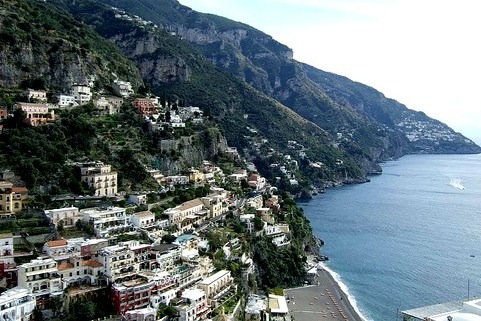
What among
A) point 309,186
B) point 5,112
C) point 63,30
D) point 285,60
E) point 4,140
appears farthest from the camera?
point 285,60

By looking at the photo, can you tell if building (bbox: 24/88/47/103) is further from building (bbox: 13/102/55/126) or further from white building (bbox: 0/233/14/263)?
white building (bbox: 0/233/14/263)

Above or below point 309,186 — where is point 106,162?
above

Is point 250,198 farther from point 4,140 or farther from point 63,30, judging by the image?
point 63,30

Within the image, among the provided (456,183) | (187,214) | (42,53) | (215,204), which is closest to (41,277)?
(187,214)

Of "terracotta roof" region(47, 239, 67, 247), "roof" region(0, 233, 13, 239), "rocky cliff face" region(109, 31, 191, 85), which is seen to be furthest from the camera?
"rocky cliff face" region(109, 31, 191, 85)

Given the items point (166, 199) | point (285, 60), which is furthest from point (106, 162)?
point (285, 60)

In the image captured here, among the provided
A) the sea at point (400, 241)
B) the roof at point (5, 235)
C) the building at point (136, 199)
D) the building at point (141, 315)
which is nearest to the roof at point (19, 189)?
the roof at point (5, 235)

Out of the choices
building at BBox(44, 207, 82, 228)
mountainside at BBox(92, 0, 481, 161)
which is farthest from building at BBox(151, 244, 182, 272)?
mountainside at BBox(92, 0, 481, 161)
